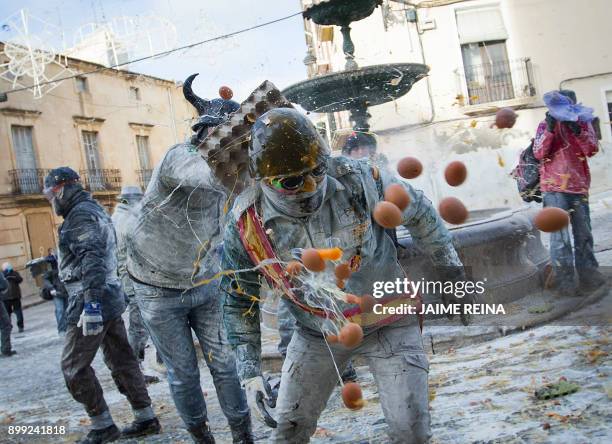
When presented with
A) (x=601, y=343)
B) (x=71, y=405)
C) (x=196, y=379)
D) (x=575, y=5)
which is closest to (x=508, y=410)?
A: (x=601, y=343)

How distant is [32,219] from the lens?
76.9ft

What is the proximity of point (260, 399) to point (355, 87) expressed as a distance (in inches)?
176

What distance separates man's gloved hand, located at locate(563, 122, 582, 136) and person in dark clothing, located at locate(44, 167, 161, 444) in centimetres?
376

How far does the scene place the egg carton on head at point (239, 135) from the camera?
8.28ft

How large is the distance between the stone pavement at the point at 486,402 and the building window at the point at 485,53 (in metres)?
13.7

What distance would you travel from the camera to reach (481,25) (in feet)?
58.1

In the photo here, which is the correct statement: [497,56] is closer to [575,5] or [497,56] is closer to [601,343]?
[575,5]

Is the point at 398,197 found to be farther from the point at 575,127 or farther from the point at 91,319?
the point at 575,127

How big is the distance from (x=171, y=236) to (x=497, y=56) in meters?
16.7

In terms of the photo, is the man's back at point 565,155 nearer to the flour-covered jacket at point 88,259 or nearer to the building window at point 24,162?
the flour-covered jacket at point 88,259

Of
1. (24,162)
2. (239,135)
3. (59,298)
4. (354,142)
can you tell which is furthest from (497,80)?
(24,162)

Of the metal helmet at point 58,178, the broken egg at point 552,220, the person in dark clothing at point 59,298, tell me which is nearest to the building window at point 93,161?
the person in dark clothing at point 59,298

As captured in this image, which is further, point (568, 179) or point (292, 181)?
point (568, 179)

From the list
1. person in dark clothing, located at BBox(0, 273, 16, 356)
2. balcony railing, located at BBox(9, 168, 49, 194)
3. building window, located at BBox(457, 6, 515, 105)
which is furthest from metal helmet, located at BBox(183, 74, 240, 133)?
balcony railing, located at BBox(9, 168, 49, 194)
